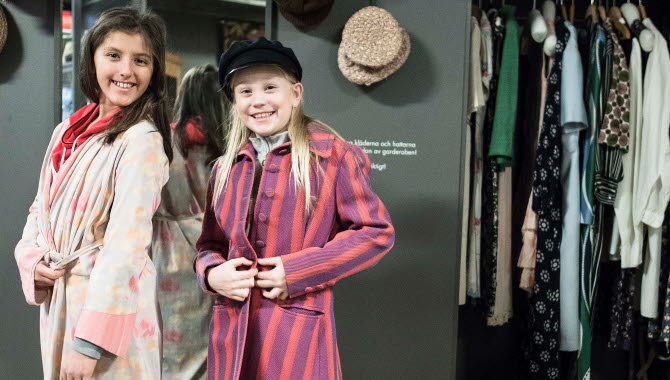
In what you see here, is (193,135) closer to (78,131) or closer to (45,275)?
(78,131)

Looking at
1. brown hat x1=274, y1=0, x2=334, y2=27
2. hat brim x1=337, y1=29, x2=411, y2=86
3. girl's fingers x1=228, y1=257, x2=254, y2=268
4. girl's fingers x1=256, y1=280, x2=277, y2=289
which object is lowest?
girl's fingers x1=256, y1=280, x2=277, y2=289

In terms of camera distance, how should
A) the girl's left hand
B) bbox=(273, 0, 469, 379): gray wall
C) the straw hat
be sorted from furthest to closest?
bbox=(273, 0, 469, 379): gray wall, the straw hat, the girl's left hand

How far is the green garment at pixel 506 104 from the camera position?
2.82 metres

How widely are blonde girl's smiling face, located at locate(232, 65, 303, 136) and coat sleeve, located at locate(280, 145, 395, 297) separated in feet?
0.65

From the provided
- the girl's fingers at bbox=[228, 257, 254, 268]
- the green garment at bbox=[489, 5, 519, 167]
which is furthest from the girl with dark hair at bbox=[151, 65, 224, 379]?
the green garment at bbox=[489, 5, 519, 167]

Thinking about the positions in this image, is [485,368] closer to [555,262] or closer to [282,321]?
[555,262]

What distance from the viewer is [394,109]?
8.21ft

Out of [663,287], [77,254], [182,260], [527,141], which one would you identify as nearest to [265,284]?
[77,254]

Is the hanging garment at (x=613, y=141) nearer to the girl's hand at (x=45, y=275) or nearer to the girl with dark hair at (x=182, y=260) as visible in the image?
the girl with dark hair at (x=182, y=260)

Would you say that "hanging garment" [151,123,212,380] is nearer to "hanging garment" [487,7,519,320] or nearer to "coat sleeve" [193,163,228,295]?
"coat sleeve" [193,163,228,295]

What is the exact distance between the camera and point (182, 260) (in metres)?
2.47

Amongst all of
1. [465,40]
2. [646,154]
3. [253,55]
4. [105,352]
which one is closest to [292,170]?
[253,55]

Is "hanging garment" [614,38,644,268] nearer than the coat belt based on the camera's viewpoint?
No

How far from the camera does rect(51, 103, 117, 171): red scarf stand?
1.77 m
